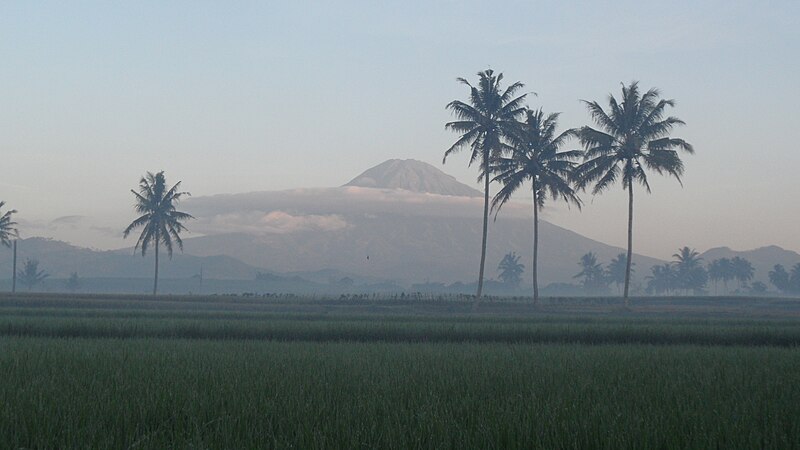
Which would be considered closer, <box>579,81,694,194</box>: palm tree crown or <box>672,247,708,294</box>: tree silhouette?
<box>579,81,694,194</box>: palm tree crown

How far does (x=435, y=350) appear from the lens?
17609 millimetres

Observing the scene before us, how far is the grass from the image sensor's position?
23.1ft

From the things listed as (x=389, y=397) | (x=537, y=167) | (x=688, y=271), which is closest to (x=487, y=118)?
(x=537, y=167)

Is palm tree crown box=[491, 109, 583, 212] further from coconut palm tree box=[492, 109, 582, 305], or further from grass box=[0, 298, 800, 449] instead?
grass box=[0, 298, 800, 449]

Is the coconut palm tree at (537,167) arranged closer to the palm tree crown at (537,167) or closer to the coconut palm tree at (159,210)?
the palm tree crown at (537,167)

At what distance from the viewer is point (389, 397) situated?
9508 millimetres

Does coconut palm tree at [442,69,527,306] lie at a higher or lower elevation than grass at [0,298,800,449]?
higher

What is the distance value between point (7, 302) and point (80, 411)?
135 feet

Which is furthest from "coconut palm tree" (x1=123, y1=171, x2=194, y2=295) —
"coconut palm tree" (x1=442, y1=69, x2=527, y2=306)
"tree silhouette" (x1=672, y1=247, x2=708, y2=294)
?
"tree silhouette" (x1=672, y1=247, x2=708, y2=294)

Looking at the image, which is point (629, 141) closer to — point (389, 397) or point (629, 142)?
point (629, 142)

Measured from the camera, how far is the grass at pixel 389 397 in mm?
7039

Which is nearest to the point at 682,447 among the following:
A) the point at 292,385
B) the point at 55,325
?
the point at 292,385

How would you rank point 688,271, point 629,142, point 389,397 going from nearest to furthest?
point 389,397 → point 629,142 → point 688,271

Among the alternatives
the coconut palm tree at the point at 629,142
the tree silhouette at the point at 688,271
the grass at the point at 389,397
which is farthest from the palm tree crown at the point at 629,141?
the tree silhouette at the point at 688,271
